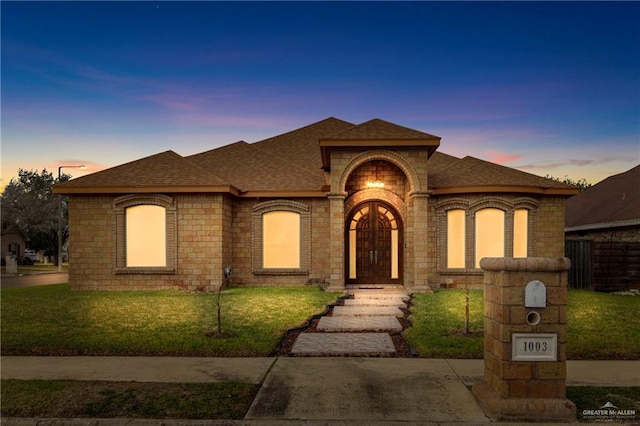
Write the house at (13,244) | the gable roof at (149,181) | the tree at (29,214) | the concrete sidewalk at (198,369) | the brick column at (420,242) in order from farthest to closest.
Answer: the house at (13,244)
the tree at (29,214)
the gable roof at (149,181)
the brick column at (420,242)
the concrete sidewalk at (198,369)

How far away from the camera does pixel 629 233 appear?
20.2m

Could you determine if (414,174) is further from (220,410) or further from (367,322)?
(220,410)

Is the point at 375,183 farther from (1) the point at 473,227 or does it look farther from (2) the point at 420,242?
(1) the point at 473,227

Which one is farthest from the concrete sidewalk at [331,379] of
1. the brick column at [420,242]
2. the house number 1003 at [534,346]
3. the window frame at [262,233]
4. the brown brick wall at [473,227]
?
the window frame at [262,233]

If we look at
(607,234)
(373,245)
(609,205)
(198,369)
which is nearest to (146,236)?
(373,245)

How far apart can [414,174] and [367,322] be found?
6.42 m

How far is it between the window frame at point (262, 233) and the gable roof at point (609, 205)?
13.1 meters

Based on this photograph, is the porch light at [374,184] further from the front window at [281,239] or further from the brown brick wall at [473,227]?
the front window at [281,239]

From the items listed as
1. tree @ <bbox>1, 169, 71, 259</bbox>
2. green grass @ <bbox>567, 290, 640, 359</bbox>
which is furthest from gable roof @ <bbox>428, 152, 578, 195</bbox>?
tree @ <bbox>1, 169, 71, 259</bbox>

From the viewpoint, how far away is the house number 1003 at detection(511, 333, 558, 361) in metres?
4.89

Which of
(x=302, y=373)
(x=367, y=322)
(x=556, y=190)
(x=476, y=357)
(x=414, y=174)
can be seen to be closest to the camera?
(x=302, y=373)

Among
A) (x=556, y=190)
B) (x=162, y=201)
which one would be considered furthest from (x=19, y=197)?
(x=556, y=190)

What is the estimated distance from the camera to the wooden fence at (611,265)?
16750 millimetres

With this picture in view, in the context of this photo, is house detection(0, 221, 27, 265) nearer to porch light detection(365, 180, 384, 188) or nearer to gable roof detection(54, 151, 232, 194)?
gable roof detection(54, 151, 232, 194)
